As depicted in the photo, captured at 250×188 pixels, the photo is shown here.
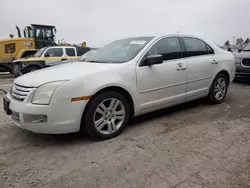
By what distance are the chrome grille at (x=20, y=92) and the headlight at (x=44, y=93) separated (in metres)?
0.13

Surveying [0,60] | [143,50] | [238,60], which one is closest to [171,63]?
[143,50]

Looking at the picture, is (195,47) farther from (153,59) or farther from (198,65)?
(153,59)

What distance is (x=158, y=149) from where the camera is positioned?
116 inches

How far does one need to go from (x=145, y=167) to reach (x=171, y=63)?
2.05 meters

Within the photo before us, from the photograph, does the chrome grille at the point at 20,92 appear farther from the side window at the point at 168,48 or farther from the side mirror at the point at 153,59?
the side window at the point at 168,48

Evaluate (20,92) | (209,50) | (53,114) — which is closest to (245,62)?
(209,50)

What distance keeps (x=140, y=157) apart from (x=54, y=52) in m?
9.18

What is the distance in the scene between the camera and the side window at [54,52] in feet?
34.9

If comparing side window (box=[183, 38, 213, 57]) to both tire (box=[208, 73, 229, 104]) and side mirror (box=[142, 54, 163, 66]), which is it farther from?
side mirror (box=[142, 54, 163, 66])

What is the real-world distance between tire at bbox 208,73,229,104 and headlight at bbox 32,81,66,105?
3.34m

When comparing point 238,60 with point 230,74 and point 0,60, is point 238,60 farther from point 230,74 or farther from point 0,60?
point 0,60

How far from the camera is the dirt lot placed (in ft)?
7.54

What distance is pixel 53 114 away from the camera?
286 cm

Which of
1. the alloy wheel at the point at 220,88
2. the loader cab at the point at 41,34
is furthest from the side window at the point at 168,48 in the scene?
the loader cab at the point at 41,34
